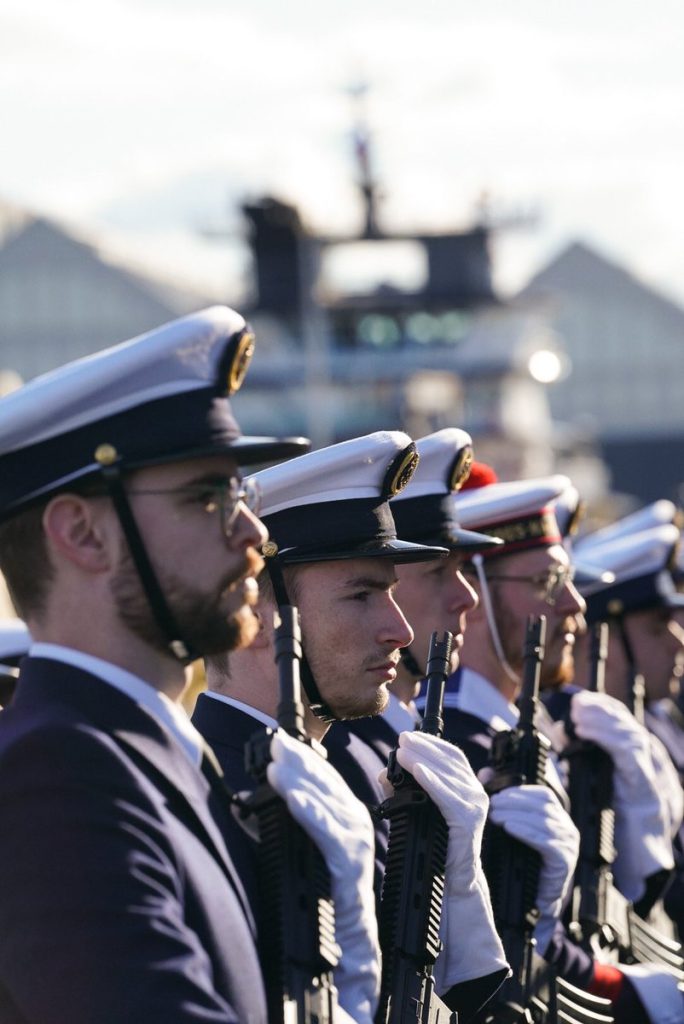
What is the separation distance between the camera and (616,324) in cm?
7981

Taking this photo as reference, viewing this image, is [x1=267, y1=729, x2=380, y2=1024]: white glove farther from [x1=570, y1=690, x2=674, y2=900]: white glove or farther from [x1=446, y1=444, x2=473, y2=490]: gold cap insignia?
[x1=570, y1=690, x2=674, y2=900]: white glove

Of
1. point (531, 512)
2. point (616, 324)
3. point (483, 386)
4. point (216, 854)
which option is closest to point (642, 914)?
point (531, 512)

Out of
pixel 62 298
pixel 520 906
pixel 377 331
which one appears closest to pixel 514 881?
pixel 520 906

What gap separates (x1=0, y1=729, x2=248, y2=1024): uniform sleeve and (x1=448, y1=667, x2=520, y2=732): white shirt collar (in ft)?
7.56

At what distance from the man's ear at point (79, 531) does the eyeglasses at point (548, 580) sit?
267cm

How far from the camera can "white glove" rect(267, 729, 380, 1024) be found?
2.49 meters

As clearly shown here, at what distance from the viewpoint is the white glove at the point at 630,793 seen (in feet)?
17.3

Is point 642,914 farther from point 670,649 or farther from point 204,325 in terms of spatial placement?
point 204,325

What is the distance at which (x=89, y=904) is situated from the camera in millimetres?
2182

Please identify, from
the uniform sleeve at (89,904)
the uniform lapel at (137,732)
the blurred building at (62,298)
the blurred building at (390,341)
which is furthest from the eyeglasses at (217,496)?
the blurred building at (62,298)

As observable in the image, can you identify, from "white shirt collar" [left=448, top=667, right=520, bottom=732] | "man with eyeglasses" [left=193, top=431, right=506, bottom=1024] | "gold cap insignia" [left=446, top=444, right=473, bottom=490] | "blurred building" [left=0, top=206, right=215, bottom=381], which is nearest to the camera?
"man with eyeglasses" [left=193, top=431, right=506, bottom=1024]

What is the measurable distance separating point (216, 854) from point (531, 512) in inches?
111

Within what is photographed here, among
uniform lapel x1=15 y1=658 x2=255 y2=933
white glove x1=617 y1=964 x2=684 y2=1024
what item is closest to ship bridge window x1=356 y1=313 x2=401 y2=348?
white glove x1=617 y1=964 x2=684 y2=1024

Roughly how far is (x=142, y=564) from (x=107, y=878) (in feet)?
1.33
